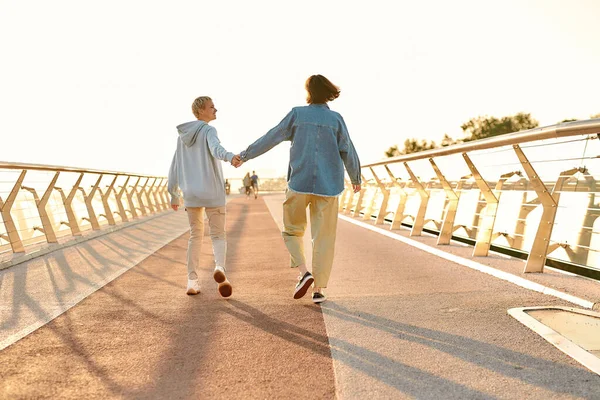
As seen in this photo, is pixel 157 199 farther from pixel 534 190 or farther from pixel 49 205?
pixel 534 190

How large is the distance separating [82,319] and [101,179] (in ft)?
32.6

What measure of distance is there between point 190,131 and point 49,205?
598cm

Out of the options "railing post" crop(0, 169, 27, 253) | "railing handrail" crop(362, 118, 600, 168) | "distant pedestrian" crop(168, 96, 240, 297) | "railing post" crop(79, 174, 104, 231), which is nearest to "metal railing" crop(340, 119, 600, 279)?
"railing handrail" crop(362, 118, 600, 168)

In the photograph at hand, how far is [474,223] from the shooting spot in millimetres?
11258

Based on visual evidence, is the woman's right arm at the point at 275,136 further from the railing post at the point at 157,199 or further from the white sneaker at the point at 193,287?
the railing post at the point at 157,199

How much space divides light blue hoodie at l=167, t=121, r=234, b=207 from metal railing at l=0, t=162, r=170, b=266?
3.91 metres

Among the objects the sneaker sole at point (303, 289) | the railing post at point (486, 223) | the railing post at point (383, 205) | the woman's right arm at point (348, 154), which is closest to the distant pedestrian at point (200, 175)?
the sneaker sole at point (303, 289)

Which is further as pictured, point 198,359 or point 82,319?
point 82,319

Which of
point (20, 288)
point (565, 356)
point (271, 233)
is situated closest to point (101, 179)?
point (271, 233)

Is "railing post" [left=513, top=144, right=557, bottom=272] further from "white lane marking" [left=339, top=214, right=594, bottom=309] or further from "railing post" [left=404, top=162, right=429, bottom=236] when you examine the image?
"railing post" [left=404, top=162, right=429, bottom=236]

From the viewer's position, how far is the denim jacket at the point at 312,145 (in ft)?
15.4

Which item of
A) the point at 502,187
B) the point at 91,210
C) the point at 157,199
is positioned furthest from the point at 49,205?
the point at 157,199

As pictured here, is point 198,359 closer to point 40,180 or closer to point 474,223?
point 40,180

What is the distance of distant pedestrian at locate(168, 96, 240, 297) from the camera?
5207 mm
